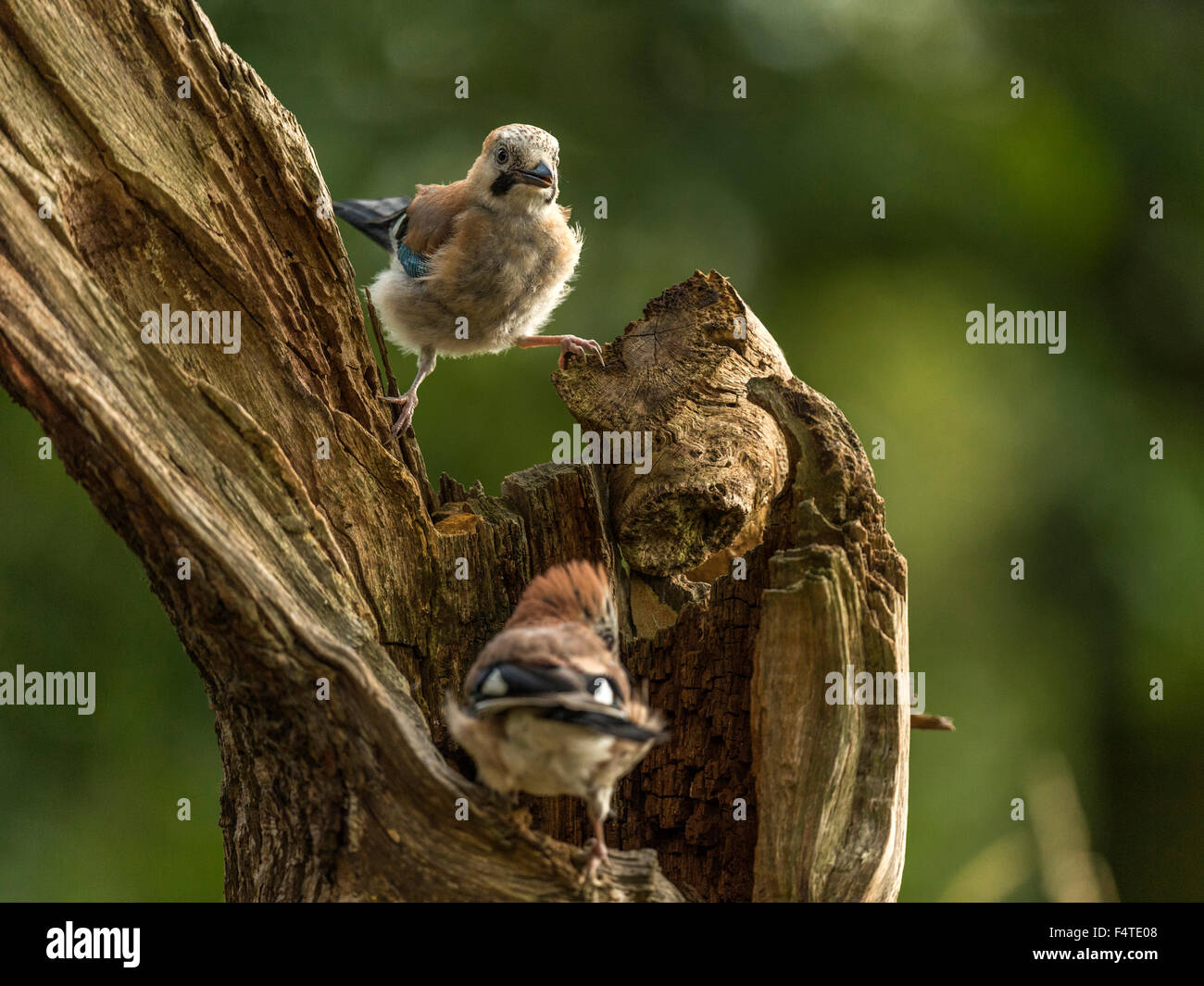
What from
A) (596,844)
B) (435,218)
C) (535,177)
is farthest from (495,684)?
(435,218)

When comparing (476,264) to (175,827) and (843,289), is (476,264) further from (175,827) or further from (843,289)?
(175,827)

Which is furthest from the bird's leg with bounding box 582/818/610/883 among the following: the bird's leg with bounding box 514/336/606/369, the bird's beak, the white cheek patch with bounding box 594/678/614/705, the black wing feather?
the black wing feather

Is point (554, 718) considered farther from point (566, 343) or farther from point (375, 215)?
point (375, 215)

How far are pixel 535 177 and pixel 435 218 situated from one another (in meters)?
0.55

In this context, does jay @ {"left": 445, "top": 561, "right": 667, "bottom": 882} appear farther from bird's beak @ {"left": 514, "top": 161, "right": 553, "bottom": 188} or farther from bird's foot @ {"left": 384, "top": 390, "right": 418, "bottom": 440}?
bird's beak @ {"left": 514, "top": 161, "right": 553, "bottom": 188}

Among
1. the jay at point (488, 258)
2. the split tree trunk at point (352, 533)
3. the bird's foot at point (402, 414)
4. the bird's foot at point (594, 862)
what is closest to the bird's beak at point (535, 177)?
the jay at point (488, 258)

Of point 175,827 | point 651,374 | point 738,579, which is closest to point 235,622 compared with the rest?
point 738,579

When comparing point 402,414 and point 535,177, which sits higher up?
point 535,177

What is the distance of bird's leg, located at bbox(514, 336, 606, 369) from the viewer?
4.68 metres

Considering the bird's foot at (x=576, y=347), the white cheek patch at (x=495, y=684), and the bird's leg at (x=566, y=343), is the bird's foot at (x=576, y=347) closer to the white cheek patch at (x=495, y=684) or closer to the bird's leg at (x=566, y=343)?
the bird's leg at (x=566, y=343)

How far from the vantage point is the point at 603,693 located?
8.74 feet

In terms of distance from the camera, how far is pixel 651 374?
4387mm

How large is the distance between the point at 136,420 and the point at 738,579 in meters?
1.85

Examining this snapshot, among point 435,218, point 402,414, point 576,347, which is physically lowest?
point 402,414
